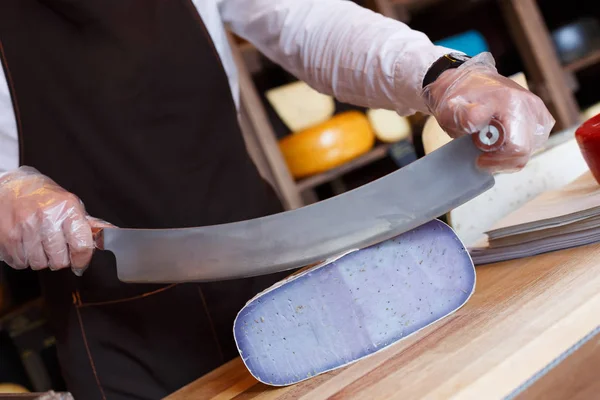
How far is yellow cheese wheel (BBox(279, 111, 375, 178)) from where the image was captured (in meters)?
2.01

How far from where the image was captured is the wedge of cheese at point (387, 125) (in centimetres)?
214

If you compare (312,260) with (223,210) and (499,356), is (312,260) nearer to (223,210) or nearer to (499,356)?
(499,356)

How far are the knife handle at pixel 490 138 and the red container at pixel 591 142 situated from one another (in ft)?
0.64

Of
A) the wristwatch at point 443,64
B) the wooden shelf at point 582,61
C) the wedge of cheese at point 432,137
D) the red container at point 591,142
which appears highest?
the wristwatch at point 443,64

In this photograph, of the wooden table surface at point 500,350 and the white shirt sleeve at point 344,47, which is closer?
the wooden table surface at point 500,350

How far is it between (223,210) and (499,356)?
0.67 metres

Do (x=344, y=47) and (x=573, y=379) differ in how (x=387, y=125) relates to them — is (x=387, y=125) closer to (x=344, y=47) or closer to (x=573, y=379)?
(x=344, y=47)

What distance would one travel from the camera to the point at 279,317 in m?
0.73

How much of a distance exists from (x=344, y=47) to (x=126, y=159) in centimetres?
39

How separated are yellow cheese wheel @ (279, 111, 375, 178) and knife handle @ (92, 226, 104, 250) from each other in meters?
1.26

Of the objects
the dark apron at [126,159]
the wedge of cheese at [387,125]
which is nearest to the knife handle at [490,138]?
the dark apron at [126,159]

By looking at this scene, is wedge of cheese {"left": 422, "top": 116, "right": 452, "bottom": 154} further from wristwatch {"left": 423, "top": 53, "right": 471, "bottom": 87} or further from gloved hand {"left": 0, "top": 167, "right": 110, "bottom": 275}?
gloved hand {"left": 0, "top": 167, "right": 110, "bottom": 275}

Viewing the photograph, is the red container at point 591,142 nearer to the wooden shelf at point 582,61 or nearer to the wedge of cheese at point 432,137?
the wedge of cheese at point 432,137

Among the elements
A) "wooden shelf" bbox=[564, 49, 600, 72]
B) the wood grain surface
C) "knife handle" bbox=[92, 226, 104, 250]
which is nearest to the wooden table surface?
the wood grain surface
